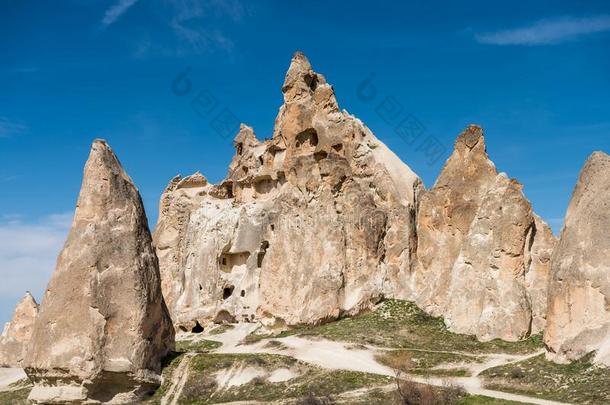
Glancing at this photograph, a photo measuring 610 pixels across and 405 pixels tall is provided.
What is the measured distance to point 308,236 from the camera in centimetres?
4725

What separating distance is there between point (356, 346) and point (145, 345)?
1117 cm

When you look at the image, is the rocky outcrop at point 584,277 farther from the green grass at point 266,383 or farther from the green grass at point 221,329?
the green grass at point 221,329

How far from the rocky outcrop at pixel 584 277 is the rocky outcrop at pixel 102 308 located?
16109 millimetres

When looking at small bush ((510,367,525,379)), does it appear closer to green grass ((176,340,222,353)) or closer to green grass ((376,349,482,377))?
green grass ((376,349,482,377))

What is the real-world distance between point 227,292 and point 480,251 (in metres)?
18.7

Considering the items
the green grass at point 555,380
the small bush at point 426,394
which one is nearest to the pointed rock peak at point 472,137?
the green grass at point 555,380

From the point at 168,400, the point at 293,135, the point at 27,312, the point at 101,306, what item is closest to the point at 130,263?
the point at 101,306

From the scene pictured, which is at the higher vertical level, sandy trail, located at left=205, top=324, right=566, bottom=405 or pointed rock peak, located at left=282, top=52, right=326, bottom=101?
pointed rock peak, located at left=282, top=52, right=326, bottom=101

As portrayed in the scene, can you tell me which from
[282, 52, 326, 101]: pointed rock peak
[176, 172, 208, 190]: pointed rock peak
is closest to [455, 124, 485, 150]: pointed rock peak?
[282, 52, 326, 101]: pointed rock peak

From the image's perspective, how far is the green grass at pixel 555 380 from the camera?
25702 millimetres

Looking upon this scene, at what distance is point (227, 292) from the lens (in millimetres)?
52031

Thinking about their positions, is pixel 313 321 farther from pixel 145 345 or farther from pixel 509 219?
pixel 145 345

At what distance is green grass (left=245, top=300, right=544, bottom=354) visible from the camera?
3653cm

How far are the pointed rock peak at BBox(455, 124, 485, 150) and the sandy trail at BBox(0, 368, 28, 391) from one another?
93.4 feet
